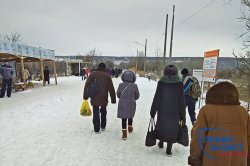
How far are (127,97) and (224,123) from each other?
3.64 metres

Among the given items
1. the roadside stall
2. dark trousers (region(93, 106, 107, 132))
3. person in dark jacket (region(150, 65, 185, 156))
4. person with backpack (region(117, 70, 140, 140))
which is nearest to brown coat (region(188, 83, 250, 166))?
person in dark jacket (region(150, 65, 185, 156))

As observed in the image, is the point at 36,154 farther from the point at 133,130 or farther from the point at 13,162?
the point at 133,130

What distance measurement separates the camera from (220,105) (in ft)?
10.2

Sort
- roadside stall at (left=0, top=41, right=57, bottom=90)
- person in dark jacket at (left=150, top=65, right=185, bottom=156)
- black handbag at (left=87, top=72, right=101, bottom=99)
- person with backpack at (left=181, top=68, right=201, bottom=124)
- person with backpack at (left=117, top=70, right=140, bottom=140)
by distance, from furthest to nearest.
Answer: roadside stall at (left=0, top=41, right=57, bottom=90), person with backpack at (left=181, top=68, right=201, bottom=124), black handbag at (left=87, top=72, right=101, bottom=99), person with backpack at (left=117, top=70, right=140, bottom=140), person in dark jacket at (left=150, top=65, right=185, bottom=156)

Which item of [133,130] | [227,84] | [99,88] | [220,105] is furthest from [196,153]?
[133,130]

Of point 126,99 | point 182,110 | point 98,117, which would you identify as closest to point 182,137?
point 182,110

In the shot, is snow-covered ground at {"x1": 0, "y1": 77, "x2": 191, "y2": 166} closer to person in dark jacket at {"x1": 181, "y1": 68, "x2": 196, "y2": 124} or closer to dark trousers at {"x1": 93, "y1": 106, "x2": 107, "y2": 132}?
dark trousers at {"x1": 93, "y1": 106, "x2": 107, "y2": 132}

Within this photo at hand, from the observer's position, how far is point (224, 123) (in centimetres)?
307

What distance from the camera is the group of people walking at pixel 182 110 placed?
10.1ft

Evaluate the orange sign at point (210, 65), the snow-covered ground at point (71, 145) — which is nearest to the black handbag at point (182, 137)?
the snow-covered ground at point (71, 145)

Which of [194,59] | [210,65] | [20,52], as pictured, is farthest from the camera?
[194,59]

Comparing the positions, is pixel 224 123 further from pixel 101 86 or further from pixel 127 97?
pixel 101 86

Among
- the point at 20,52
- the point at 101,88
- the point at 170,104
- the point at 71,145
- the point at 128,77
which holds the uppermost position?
the point at 20,52

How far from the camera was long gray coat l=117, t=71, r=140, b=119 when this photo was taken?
6.53m
